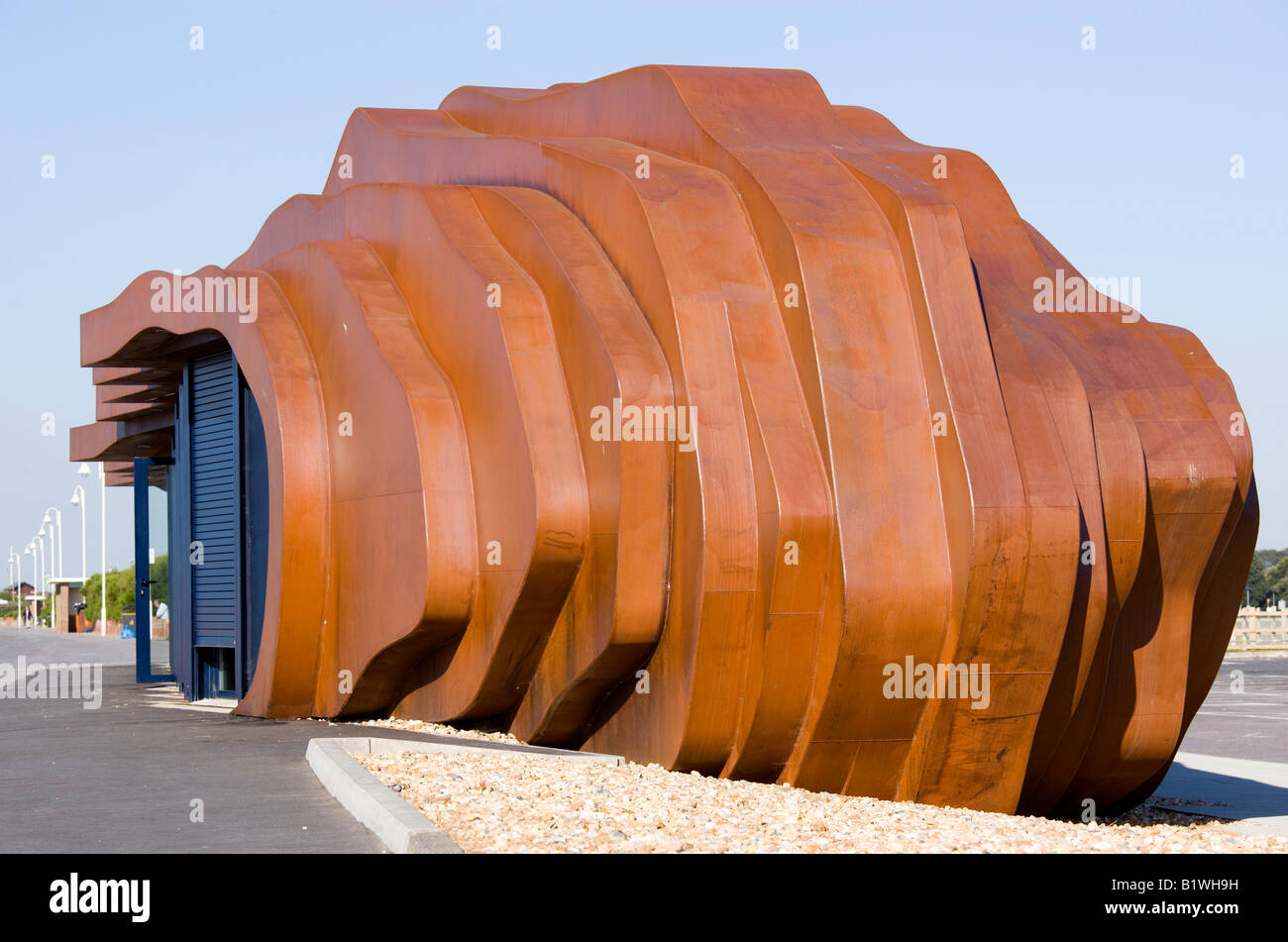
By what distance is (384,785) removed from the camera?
8.34 metres

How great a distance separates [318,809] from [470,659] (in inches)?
179

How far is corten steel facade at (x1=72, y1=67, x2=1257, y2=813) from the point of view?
1094 cm

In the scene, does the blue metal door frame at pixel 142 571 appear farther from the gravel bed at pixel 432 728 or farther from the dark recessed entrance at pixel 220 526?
the gravel bed at pixel 432 728

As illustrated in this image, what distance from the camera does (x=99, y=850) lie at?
288 inches

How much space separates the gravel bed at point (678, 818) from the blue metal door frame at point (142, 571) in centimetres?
1282

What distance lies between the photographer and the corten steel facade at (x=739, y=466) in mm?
10938

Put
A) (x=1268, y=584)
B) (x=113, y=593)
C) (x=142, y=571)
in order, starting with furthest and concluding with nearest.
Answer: (x=1268, y=584)
(x=113, y=593)
(x=142, y=571)

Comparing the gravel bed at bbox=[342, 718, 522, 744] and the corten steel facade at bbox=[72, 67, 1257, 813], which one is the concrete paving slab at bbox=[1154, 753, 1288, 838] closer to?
the corten steel facade at bbox=[72, 67, 1257, 813]

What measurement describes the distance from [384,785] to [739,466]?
4054 millimetres

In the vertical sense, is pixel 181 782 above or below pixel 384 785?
Result: below

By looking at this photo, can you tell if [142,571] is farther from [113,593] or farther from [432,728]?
[113,593]

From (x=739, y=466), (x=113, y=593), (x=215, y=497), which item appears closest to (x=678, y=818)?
(x=739, y=466)

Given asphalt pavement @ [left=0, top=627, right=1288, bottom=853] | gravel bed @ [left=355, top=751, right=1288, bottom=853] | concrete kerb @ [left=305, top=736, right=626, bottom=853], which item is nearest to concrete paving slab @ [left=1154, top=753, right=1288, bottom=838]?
asphalt pavement @ [left=0, top=627, right=1288, bottom=853]

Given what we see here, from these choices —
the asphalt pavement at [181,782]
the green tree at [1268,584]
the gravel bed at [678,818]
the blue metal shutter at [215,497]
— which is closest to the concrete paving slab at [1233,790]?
the asphalt pavement at [181,782]
